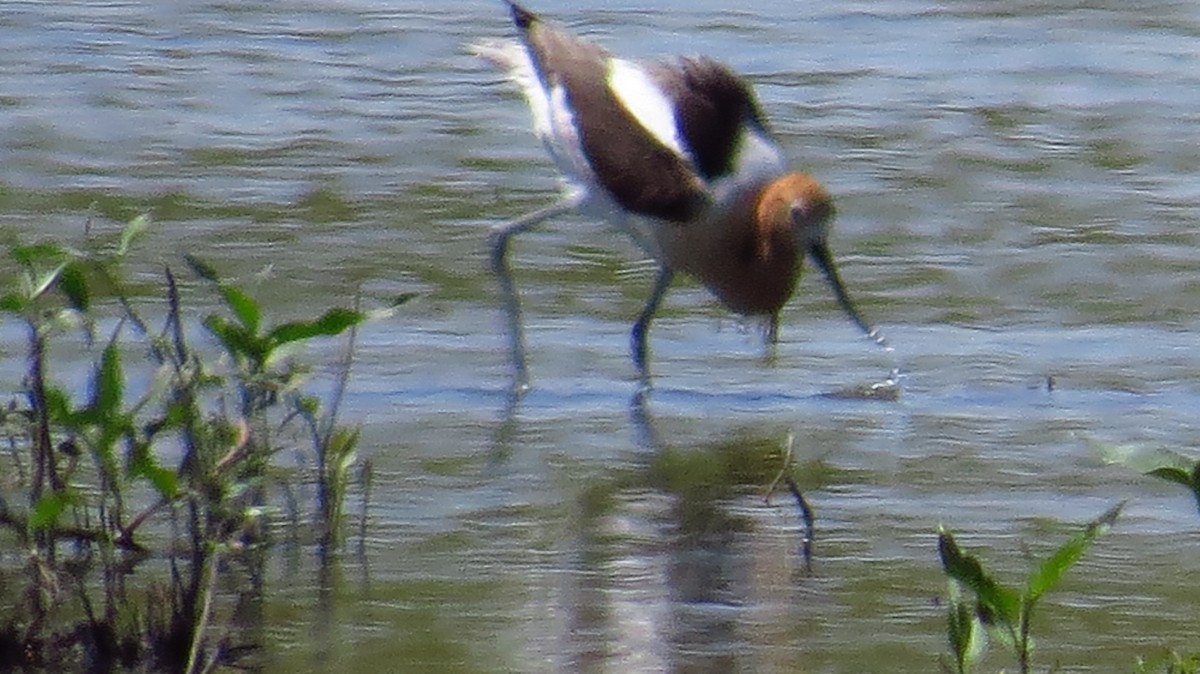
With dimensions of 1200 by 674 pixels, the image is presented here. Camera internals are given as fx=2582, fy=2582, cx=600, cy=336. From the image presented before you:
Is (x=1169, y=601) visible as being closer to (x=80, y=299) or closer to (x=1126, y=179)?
(x=80, y=299)

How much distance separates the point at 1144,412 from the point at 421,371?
1.74 metres

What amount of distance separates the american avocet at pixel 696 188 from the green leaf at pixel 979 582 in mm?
3317

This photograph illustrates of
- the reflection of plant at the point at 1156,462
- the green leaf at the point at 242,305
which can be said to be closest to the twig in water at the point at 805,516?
the green leaf at the point at 242,305

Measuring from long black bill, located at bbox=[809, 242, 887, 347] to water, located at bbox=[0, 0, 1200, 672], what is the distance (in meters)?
0.11

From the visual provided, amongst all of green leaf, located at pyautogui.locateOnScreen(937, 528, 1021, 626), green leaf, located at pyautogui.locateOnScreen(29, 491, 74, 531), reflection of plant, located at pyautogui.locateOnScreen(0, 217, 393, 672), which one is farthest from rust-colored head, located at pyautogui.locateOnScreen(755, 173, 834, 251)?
green leaf, located at pyautogui.locateOnScreen(937, 528, 1021, 626)

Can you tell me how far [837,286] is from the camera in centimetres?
668

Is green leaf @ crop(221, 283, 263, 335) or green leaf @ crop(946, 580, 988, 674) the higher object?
green leaf @ crop(221, 283, 263, 335)

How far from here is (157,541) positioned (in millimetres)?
4703

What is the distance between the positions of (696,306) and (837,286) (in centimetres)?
80

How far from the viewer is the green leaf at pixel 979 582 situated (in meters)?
3.21

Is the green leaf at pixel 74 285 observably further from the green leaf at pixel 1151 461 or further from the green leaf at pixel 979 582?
the green leaf at pixel 1151 461

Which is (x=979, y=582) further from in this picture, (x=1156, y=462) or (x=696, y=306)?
(x=696, y=306)

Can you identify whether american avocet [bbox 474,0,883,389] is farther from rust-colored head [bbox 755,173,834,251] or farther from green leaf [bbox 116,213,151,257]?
green leaf [bbox 116,213,151,257]

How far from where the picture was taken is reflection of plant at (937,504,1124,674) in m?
3.21
